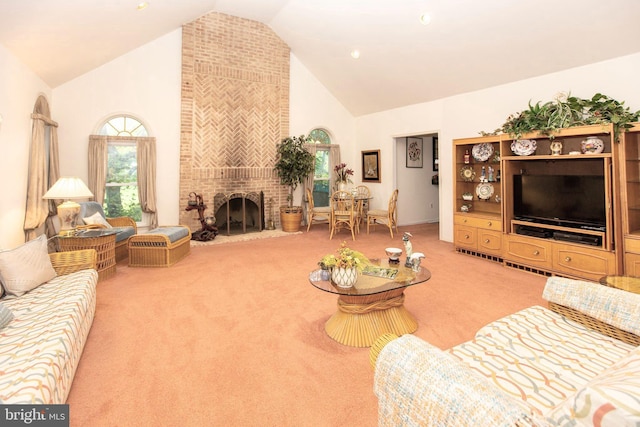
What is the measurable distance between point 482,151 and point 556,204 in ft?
4.45

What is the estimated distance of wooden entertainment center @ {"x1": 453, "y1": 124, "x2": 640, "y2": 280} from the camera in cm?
345

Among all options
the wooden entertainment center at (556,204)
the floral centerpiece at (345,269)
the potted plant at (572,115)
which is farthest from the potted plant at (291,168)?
→ the floral centerpiece at (345,269)

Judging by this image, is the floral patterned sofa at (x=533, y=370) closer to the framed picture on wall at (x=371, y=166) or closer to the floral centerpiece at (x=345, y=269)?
the floral centerpiece at (x=345, y=269)

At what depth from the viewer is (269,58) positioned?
7.29 m

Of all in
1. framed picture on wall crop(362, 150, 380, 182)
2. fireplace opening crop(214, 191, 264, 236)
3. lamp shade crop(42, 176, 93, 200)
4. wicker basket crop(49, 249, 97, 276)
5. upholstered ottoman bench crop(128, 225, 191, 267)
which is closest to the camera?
wicker basket crop(49, 249, 97, 276)

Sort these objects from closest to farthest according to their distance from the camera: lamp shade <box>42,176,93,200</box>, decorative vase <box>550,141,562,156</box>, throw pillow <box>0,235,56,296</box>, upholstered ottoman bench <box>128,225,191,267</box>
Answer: throw pillow <box>0,235,56,296</box> < lamp shade <box>42,176,93,200</box> < decorative vase <box>550,141,562,156</box> < upholstered ottoman bench <box>128,225,191,267</box>

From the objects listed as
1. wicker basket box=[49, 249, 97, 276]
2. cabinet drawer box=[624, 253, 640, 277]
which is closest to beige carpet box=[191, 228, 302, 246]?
wicker basket box=[49, 249, 97, 276]

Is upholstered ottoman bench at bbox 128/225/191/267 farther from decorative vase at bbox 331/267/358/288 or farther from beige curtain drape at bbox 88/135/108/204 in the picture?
decorative vase at bbox 331/267/358/288

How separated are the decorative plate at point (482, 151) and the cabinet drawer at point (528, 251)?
132 centimetres

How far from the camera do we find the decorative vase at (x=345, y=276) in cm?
240

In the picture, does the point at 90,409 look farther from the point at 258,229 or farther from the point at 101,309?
the point at 258,229

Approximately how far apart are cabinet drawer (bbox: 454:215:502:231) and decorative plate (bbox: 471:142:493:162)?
93cm

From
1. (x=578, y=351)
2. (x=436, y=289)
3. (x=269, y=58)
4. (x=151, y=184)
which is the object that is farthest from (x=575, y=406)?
(x=269, y=58)

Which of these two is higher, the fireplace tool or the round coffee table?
the fireplace tool
